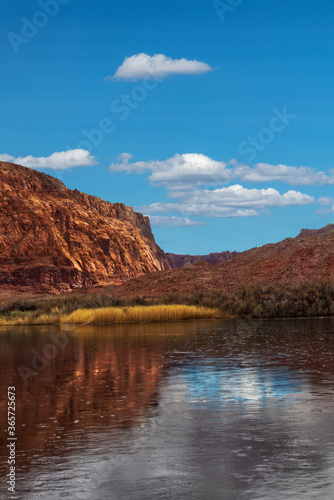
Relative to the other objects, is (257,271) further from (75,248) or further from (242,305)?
(75,248)

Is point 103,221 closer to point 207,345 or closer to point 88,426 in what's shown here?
point 207,345

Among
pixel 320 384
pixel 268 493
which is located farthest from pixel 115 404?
pixel 268 493

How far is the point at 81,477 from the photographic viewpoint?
655cm

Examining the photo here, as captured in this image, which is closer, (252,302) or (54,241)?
(252,302)

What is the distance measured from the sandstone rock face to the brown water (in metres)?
84.5

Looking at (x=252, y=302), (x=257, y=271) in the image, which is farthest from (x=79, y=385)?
(x=257, y=271)

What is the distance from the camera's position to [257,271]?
59.9 meters

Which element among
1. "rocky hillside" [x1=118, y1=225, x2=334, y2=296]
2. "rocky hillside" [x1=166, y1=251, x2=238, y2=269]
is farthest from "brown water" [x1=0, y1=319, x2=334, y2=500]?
"rocky hillside" [x1=166, y1=251, x2=238, y2=269]

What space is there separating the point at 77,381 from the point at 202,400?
3890mm

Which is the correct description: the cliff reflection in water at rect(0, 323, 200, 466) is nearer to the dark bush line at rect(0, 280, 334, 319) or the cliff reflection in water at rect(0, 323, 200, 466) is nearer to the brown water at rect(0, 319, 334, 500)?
the brown water at rect(0, 319, 334, 500)

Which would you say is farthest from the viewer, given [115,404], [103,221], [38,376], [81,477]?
[103,221]

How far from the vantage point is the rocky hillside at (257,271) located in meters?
55.7

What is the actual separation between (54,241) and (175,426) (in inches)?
3887

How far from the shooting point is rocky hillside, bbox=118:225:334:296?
5566cm
